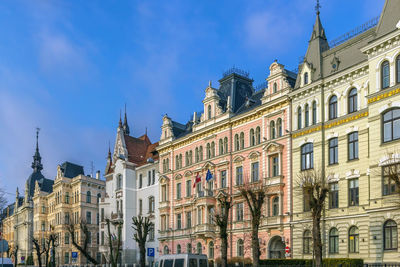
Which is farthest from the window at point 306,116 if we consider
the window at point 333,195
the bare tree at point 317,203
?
the window at point 333,195

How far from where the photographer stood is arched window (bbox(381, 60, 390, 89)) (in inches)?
1394

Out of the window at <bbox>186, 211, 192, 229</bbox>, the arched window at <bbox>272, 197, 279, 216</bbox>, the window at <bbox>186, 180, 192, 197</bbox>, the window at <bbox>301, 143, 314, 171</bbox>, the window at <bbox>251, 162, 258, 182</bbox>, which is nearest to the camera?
the window at <bbox>301, 143, 314, 171</bbox>

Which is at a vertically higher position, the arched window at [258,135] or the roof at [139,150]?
the arched window at [258,135]

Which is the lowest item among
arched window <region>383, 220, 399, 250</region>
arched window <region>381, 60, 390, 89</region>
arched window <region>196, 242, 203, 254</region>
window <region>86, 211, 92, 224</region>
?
window <region>86, 211, 92, 224</region>

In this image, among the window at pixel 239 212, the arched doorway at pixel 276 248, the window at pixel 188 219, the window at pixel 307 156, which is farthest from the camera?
the window at pixel 188 219

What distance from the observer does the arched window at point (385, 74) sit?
3541cm

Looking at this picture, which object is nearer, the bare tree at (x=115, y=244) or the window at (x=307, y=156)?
the window at (x=307, y=156)

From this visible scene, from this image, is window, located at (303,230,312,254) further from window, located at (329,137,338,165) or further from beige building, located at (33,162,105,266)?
beige building, located at (33,162,105,266)

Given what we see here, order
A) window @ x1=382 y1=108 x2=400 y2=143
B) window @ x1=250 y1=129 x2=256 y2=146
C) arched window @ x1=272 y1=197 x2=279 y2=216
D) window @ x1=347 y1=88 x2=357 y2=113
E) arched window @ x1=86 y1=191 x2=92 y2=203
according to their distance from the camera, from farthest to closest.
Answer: arched window @ x1=86 y1=191 x2=92 y2=203, window @ x1=250 y1=129 x2=256 y2=146, arched window @ x1=272 y1=197 x2=279 y2=216, window @ x1=347 y1=88 x2=357 y2=113, window @ x1=382 y1=108 x2=400 y2=143

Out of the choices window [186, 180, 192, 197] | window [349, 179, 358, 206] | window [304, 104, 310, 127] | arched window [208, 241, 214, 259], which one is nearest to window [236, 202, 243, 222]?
arched window [208, 241, 214, 259]

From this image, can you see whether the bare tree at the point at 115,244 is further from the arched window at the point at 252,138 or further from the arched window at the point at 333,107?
the arched window at the point at 333,107

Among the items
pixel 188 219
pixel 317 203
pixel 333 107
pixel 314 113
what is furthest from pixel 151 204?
pixel 317 203

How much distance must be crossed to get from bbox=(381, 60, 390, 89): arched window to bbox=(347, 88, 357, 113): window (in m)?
4.14

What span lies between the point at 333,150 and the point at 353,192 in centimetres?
401
